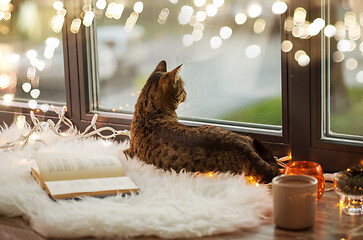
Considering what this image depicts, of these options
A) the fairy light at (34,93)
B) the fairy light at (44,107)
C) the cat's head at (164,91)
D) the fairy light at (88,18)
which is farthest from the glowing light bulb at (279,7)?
the fairy light at (34,93)

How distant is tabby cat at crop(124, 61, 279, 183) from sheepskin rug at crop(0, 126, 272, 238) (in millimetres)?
37

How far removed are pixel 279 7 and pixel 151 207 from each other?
704 millimetres

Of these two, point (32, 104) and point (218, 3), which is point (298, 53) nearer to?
point (218, 3)

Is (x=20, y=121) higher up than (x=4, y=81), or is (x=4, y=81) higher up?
(x=4, y=81)

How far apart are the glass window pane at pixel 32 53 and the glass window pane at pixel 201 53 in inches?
9.3

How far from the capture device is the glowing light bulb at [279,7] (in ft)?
4.66

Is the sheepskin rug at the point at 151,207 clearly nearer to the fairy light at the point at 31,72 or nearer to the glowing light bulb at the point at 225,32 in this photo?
the glowing light bulb at the point at 225,32

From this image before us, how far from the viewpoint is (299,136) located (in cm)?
144

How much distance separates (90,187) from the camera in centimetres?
123

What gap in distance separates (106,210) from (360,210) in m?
0.55

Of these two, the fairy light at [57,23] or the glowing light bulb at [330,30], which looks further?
the fairy light at [57,23]

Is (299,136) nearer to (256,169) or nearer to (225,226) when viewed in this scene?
(256,169)

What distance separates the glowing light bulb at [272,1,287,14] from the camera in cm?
142

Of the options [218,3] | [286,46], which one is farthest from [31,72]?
[286,46]
